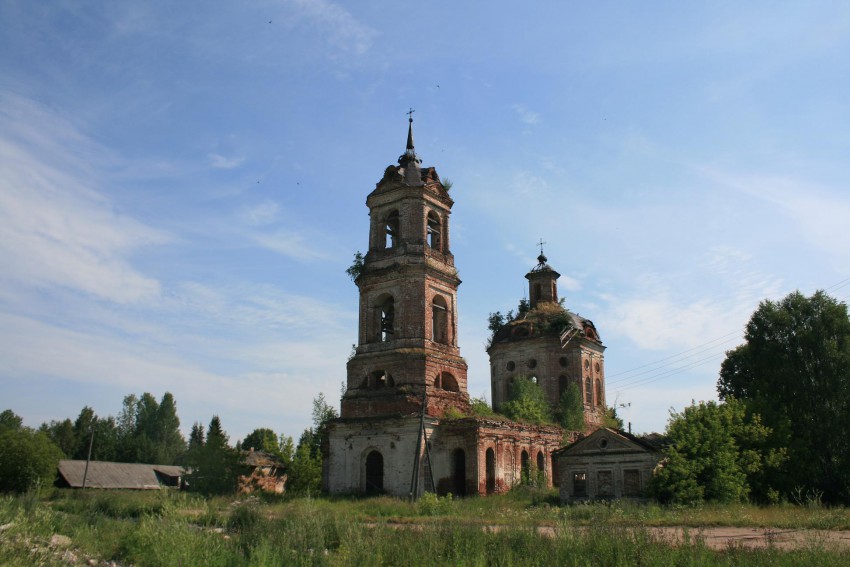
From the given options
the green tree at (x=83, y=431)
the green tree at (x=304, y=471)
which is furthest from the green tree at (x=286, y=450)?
the green tree at (x=83, y=431)

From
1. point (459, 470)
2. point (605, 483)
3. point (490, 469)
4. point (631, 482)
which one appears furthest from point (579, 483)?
point (459, 470)

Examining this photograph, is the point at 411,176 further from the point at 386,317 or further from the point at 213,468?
the point at 213,468

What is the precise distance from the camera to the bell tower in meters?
26.3

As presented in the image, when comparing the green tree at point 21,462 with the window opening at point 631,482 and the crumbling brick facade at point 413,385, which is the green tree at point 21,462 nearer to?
the crumbling brick facade at point 413,385

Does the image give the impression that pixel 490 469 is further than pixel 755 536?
Yes

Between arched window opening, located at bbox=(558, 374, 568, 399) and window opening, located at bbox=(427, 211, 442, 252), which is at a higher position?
window opening, located at bbox=(427, 211, 442, 252)

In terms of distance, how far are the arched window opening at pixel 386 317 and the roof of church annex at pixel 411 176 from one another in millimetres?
4878

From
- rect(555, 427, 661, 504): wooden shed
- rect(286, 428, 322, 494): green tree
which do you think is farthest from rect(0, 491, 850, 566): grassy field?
rect(286, 428, 322, 494): green tree

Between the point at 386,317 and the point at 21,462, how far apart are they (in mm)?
22913

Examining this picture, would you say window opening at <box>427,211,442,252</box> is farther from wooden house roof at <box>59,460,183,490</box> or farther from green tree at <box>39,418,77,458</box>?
green tree at <box>39,418,77,458</box>

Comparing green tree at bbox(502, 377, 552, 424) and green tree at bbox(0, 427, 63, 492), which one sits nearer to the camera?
green tree at bbox(502, 377, 552, 424)

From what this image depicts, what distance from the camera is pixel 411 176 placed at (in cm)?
2909

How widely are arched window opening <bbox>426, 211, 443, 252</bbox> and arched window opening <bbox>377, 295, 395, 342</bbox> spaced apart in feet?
10.2

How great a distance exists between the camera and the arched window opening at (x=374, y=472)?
26.0 m
